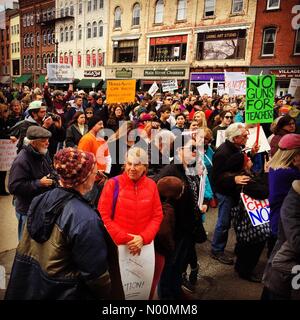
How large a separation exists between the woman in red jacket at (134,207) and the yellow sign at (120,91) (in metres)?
3.54

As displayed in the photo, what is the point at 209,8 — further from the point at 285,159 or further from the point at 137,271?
the point at 137,271

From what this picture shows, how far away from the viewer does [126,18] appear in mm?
2832

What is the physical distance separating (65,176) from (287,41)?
2169mm

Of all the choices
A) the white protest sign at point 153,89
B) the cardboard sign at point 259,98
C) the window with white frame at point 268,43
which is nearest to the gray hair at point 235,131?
the cardboard sign at point 259,98

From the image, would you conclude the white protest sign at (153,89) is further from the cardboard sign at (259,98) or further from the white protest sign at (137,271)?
the white protest sign at (137,271)

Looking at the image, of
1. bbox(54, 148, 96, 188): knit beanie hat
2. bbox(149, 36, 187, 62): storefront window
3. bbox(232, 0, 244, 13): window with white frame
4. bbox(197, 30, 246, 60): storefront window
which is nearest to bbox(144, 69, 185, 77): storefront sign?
bbox(149, 36, 187, 62): storefront window

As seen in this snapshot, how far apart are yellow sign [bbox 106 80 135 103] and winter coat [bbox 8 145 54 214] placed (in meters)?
3.14

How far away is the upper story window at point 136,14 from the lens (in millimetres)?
2742

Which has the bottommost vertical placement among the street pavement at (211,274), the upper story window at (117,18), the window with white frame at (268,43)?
the street pavement at (211,274)

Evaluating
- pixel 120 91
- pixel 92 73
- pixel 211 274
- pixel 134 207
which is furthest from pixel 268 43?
pixel 120 91

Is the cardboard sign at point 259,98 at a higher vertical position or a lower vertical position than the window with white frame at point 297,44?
lower

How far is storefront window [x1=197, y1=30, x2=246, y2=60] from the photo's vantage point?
10.2ft

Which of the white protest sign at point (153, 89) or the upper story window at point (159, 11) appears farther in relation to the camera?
the white protest sign at point (153, 89)

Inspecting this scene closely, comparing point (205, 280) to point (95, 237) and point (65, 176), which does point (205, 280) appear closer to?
point (95, 237)
